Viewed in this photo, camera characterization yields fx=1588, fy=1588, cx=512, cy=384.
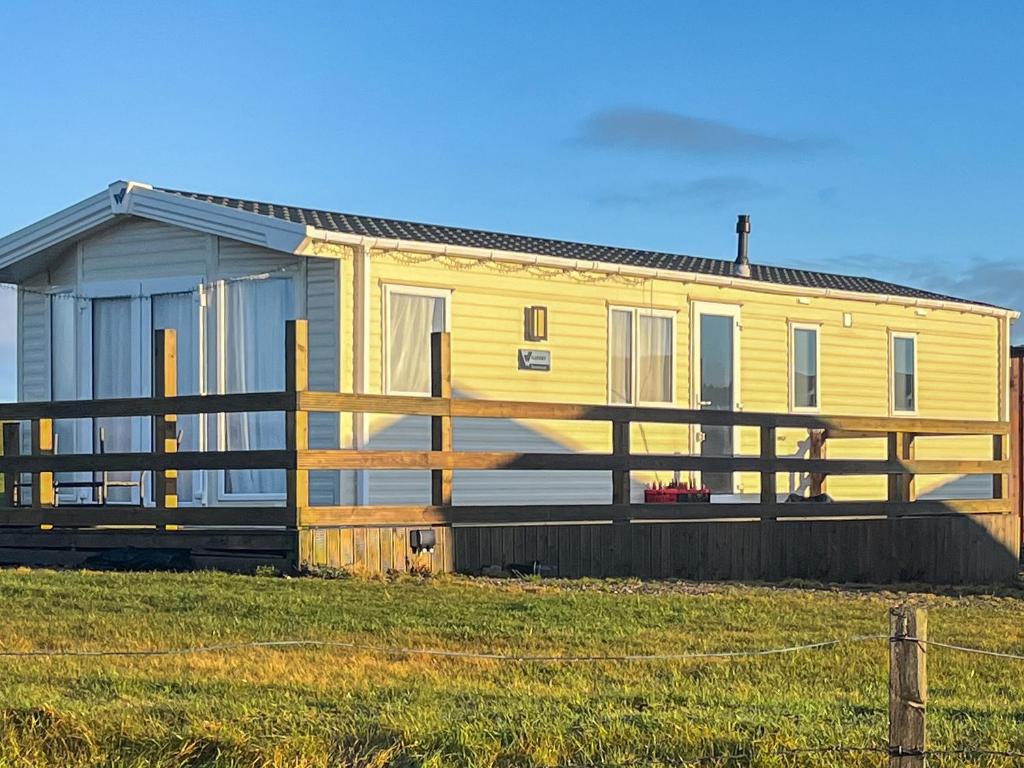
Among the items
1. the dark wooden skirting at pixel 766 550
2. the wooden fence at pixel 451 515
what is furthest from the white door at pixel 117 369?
the dark wooden skirting at pixel 766 550

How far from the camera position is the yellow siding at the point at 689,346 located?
15.1 meters

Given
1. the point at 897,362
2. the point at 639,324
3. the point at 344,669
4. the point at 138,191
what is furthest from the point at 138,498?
the point at 897,362

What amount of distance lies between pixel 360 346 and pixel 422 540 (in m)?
2.60

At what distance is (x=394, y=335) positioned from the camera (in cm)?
1460

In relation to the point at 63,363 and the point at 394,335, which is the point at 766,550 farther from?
the point at 63,363

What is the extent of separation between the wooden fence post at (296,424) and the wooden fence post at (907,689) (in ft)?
23.3

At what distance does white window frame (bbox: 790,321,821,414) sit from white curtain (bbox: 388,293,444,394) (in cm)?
500

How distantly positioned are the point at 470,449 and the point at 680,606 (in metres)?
5.22

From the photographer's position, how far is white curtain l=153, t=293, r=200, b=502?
581 inches

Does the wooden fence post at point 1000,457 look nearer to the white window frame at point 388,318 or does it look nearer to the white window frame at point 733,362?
the white window frame at point 733,362

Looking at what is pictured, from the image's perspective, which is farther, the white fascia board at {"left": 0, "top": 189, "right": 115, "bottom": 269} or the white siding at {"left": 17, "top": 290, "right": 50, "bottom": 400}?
the white siding at {"left": 17, "top": 290, "right": 50, "bottom": 400}

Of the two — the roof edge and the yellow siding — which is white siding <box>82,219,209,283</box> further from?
the yellow siding

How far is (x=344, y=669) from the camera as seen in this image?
7672 millimetres

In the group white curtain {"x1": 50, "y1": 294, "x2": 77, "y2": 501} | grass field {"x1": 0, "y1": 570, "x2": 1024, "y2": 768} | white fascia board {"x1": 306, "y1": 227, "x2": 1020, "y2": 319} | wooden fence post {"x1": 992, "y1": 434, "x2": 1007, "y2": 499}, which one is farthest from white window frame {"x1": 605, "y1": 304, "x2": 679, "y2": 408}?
white curtain {"x1": 50, "y1": 294, "x2": 77, "y2": 501}
